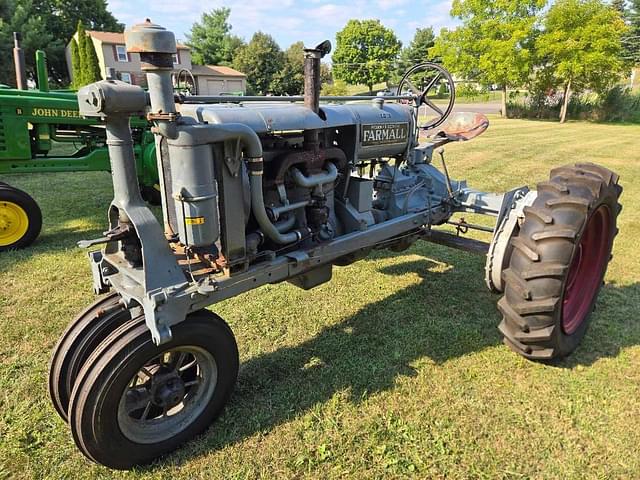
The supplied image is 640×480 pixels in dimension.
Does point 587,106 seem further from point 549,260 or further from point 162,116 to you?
point 162,116

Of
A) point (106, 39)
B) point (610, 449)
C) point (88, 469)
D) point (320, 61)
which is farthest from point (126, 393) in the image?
point (106, 39)

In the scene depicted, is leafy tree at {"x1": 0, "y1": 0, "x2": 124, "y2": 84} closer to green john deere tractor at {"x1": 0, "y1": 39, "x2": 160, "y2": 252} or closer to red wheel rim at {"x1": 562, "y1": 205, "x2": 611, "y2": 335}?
green john deere tractor at {"x1": 0, "y1": 39, "x2": 160, "y2": 252}

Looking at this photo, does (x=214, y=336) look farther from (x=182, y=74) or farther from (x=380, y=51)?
(x=380, y=51)

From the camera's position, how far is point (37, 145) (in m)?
5.87

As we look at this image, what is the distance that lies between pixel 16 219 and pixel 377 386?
4.52 metres

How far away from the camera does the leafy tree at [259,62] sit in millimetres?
42281

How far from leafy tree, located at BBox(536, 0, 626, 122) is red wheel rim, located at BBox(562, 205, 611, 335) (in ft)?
78.1

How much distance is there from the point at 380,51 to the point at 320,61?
59893 millimetres

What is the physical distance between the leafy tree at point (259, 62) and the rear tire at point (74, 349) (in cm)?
4181

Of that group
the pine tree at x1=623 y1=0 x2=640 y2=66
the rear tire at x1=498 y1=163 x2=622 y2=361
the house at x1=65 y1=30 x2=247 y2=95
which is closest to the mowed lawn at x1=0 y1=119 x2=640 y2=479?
the rear tire at x1=498 y1=163 x2=622 y2=361

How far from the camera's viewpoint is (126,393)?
2.26m

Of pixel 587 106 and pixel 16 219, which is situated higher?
pixel 587 106

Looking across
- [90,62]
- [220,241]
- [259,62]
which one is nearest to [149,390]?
[220,241]

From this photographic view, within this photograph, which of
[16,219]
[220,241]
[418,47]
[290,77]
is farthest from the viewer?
[418,47]
